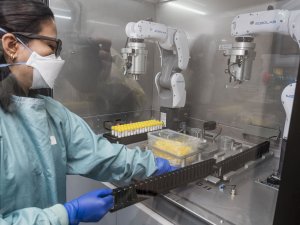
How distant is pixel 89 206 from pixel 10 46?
1.76 feet

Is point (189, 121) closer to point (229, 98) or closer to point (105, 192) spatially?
point (229, 98)

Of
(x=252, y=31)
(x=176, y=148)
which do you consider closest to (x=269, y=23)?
(x=252, y=31)

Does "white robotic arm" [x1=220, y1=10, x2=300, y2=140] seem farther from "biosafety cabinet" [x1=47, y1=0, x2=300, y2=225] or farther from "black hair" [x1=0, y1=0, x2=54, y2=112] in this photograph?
"black hair" [x1=0, y1=0, x2=54, y2=112]

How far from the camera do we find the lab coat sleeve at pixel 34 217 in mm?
575

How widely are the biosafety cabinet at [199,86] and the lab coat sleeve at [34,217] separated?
33 cm

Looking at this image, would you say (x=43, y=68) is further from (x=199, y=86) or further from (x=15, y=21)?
(x=199, y=86)

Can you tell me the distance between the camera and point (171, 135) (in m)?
1.35

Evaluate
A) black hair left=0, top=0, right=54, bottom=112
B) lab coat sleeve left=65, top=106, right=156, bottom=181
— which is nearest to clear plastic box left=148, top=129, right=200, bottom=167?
lab coat sleeve left=65, top=106, right=156, bottom=181

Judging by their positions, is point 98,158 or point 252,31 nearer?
point 98,158

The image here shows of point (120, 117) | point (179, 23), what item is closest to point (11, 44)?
point (120, 117)

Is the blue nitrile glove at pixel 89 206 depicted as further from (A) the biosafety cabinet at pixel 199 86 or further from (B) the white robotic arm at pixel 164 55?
(B) the white robotic arm at pixel 164 55

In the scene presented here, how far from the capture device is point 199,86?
174 cm

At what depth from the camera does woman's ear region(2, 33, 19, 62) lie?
676 mm

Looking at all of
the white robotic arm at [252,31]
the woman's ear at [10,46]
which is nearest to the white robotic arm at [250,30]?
the white robotic arm at [252,31]
